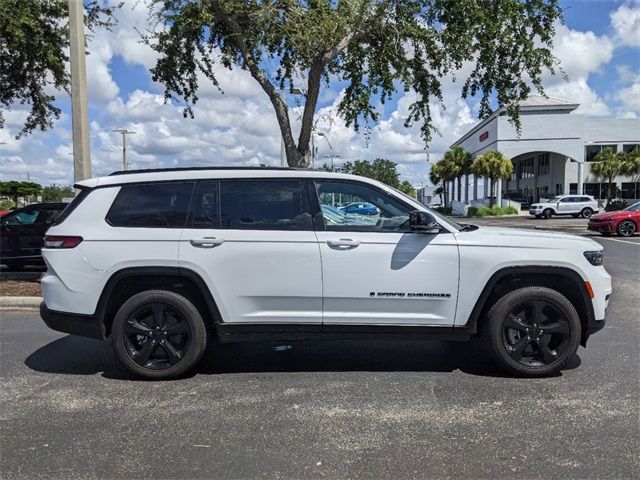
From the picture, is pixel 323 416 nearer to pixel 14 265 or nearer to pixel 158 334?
pixel 158 334

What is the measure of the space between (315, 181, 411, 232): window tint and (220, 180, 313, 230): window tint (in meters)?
0.19

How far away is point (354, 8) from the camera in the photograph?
29.5ft

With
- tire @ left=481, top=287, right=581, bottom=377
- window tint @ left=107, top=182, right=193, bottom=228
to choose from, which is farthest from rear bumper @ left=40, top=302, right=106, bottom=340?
tire @ left=481, top=287, right=581, bottom=377

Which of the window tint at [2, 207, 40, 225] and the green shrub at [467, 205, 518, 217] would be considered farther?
the green shrub at [467, 205, 518, 217]

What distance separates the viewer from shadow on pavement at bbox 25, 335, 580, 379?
522cm

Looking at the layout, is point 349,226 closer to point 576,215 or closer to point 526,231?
point 526,231

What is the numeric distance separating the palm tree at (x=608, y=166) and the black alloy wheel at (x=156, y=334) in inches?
2008

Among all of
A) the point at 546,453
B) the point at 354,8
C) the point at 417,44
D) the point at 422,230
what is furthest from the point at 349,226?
the point at 417,44

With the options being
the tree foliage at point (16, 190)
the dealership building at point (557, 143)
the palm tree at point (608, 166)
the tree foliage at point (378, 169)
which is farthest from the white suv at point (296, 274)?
the tree foliage at point (16, 190)

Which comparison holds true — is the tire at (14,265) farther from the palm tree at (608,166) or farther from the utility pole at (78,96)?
the palm tree at (608,166)

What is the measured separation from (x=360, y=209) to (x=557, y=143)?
51.3 m

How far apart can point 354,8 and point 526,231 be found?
547 cm

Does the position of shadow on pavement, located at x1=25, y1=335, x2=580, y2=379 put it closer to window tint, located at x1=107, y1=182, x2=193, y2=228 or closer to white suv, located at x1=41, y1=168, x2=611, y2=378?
white suv, located at x1=41, y1=168, x2=611, y2=378

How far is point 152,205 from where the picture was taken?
16.3 ft
